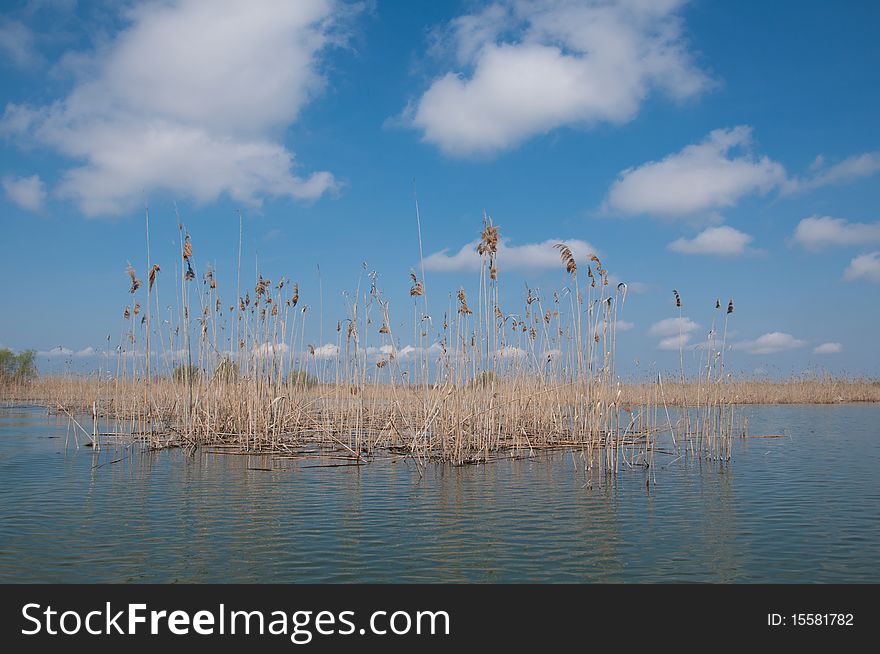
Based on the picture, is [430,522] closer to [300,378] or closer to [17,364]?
[300,378]

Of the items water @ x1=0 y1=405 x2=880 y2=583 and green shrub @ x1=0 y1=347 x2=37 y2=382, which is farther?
green shrub @ x1=0 y1=347 x2=37 y2=382

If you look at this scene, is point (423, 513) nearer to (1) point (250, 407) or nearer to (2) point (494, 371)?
(2) point (494, 371)

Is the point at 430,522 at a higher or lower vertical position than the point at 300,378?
lower

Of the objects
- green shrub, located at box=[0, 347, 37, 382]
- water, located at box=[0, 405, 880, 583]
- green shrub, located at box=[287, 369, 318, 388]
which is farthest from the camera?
green shrub, located at box=[0, 347, 37, 382]

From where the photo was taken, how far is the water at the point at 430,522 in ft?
15.9

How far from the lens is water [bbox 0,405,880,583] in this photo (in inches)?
191

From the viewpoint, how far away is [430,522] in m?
6.30

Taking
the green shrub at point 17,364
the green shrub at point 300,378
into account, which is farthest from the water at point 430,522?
the green shrub at point 17,364

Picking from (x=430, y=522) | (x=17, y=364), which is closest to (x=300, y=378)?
(x=430, y=522)

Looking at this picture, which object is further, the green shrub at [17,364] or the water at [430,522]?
the green shrub at [17,364]

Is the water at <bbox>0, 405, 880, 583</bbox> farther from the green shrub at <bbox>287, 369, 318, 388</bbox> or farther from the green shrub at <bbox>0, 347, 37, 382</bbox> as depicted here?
→ the green shrub at <bbox>0, 347, 37, 382</bbox>

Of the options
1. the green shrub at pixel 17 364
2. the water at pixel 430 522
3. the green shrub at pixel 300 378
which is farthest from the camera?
the green shrub at pixel 17 364

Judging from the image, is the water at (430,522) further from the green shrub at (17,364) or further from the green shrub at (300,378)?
the green shrub at (17,364)

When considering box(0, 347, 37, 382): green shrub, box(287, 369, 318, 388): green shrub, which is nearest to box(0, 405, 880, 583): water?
box(287, 369, 318, 388): green shrub
